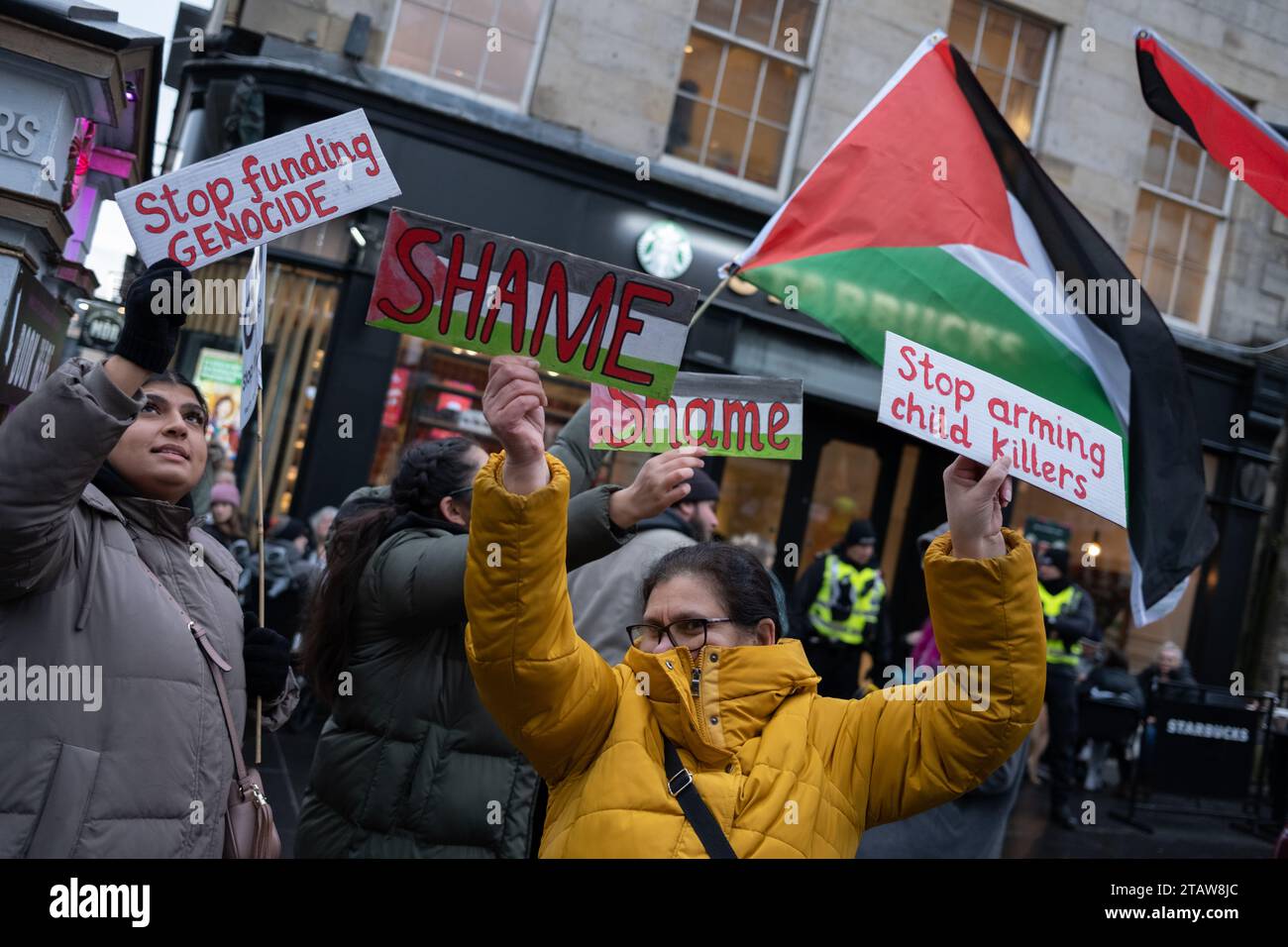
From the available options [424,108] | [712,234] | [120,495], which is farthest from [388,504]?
[712,234]

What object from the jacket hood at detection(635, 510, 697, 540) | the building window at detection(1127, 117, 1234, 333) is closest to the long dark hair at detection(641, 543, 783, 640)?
the jacket hood at detection(635, 510, 697, 540)

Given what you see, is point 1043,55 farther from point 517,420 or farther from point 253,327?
point 517,420

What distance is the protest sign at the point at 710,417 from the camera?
2.90 m

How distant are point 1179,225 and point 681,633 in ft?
39.8

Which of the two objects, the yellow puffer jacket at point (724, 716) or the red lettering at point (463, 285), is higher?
the red lettering at point (463, 285)

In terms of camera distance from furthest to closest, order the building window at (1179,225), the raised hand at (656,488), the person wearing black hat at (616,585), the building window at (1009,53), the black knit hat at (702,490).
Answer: the building window at (1179,225) < the building window at (1009,53) < the black knit hat at (702,490) < the person wearing black hat at (616,585) < the raised hand at (656,488)

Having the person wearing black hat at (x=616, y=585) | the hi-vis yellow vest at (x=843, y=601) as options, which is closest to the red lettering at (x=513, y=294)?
the person wearing black hat at (x=616, y=585)

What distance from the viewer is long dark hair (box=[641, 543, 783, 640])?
2129 millimetres

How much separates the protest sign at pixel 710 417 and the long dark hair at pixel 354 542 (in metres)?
0.42

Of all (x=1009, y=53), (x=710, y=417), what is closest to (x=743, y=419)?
(x=710, y=417)

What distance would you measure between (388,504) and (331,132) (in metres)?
1.02

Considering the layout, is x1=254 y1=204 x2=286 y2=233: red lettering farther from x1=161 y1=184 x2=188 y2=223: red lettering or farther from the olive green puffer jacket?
the olive green puffer jacket

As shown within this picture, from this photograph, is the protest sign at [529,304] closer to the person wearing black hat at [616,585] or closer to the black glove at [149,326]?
the black glove at [149,326]

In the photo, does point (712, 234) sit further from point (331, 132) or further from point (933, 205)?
point (331, 132)
